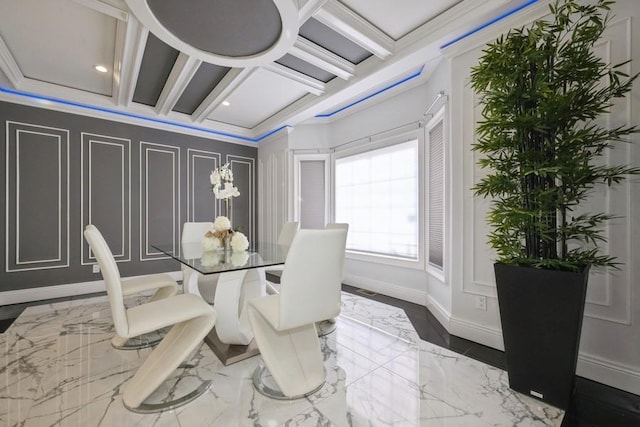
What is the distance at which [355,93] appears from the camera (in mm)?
3260

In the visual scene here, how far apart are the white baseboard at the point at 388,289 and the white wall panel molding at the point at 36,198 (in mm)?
3983

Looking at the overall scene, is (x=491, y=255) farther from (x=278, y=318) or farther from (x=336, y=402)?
(x=278, y=318)

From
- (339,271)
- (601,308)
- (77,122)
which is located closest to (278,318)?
(339,271)

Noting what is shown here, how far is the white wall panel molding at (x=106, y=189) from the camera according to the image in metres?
3.72

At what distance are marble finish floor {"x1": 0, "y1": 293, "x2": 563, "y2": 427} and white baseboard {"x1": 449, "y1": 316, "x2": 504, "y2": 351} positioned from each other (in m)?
0.32

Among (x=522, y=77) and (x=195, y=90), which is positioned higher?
(x=195, y=90)

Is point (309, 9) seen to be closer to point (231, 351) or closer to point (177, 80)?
point (177, 80)

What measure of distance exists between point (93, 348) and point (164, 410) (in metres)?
1.19

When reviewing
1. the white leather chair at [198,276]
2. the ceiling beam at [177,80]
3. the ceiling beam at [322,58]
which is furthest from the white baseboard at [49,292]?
the ceiling beam at [322,58]

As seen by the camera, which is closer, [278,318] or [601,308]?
[278,318]

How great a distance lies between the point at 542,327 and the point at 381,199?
2450mm

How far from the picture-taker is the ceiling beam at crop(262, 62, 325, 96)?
2814 mm

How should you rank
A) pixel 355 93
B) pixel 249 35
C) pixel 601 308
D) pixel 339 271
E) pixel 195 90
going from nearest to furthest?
1. pixel 339 271
2. pixel 601 308
3. pixel 249 35
4. pixel 355 93
5. pixel 195 90

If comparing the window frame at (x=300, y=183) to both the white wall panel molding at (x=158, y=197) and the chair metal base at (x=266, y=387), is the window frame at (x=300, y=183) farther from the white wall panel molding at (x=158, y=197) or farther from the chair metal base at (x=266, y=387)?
the chair metal base at (x=266, y=387)
